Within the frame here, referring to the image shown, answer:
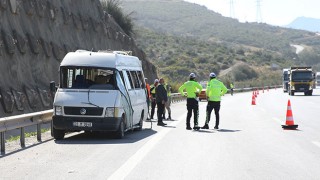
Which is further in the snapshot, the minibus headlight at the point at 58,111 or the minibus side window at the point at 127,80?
the minibus side window at the point at 127,80

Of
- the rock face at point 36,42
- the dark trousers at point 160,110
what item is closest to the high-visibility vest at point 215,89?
the dark trousers at point 160,110

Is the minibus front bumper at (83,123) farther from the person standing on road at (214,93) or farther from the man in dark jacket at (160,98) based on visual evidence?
the man in dark jacket at (160,98)

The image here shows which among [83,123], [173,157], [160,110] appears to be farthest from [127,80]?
[173,157]

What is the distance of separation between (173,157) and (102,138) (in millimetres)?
5138

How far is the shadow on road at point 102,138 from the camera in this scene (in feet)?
54.9

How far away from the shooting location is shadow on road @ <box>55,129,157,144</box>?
1673 cm

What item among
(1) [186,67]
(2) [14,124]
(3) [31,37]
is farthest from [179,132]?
(1) [186,67]

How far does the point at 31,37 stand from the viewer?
3503 cm

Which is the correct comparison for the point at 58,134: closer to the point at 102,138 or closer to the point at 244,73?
the point at 102,138

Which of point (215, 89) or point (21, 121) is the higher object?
point (215, 89)

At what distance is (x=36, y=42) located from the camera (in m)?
35.2

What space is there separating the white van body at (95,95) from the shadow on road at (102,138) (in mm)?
287

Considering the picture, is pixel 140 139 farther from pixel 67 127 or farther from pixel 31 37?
pixel 31 37

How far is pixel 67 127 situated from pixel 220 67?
114226 millimetres
